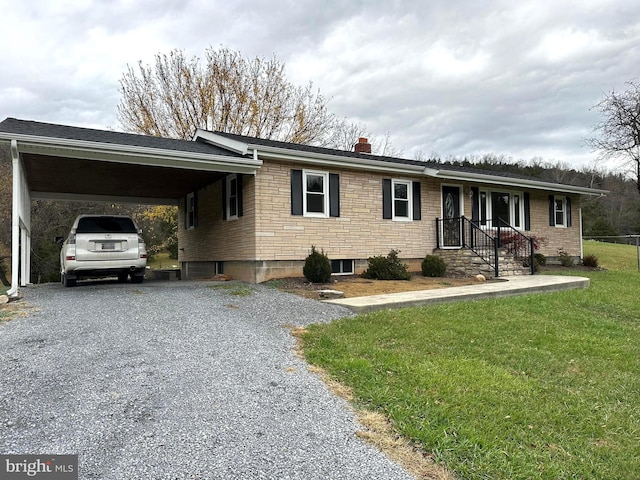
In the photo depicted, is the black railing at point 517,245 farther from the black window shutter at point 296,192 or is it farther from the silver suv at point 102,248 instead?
the silver suv at point 102,248

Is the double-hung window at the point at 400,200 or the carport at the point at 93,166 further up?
the carport at the point at 93,166

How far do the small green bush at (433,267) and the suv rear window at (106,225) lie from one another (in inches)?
299

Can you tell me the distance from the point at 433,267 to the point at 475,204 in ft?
12.8

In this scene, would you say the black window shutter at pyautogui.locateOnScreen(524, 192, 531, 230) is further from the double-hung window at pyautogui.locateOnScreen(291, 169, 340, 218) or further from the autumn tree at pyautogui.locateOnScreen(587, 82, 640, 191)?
the double-hung window at pyautogui.locateOnScreen(291, 169, 340, 218)

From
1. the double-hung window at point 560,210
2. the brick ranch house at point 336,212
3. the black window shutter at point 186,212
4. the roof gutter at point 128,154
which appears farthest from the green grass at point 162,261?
the double-hung window at point 560,210

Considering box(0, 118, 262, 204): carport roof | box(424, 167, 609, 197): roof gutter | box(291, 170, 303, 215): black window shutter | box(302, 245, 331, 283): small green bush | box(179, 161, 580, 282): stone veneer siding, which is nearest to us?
box(0, 118, 262, 204): carport roof

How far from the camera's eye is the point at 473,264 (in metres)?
12.0

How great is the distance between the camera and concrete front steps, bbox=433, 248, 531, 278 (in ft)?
38.9

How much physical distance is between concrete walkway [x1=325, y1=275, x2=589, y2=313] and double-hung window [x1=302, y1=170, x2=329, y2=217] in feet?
11.6

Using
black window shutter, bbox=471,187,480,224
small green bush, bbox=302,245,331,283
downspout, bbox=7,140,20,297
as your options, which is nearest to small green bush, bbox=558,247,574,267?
black window shutter, bbox=471,187,480,224

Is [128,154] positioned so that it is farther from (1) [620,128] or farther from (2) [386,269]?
(1) [620,128]

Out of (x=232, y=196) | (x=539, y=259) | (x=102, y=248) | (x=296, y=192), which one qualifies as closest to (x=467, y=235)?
(x=539, y=259)

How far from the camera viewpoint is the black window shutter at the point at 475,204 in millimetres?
14258

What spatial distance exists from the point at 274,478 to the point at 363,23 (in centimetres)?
1381
